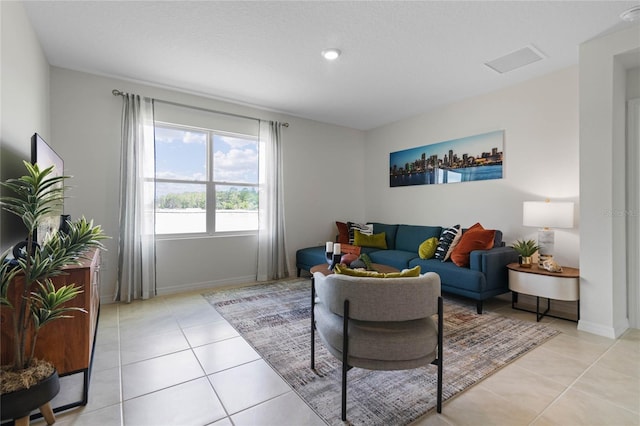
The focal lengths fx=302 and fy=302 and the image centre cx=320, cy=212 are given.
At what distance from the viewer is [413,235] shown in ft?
15.0

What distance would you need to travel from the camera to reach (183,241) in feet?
13.3

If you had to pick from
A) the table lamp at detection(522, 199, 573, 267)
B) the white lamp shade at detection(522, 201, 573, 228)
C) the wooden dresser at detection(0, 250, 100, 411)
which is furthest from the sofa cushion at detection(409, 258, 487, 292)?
the wooden dresser at detection(0, 250, 100, 411)

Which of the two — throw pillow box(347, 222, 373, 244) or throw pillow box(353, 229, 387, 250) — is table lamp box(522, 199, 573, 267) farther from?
throw pillow box(347, 222, 373, 244)

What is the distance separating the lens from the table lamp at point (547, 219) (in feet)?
9.61

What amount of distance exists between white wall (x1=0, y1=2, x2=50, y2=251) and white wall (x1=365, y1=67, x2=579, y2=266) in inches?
182

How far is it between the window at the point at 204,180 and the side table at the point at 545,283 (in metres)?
3.44

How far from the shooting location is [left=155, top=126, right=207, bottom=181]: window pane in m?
3.93

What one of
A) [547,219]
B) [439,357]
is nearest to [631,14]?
[547,219]

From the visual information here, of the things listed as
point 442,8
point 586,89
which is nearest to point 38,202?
point 442,8

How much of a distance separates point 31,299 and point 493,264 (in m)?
3.75

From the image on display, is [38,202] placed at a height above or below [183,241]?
above

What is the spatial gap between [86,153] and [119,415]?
299 cm

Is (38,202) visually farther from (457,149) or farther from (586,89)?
(457,149)

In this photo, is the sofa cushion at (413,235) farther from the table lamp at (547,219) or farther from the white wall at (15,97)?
the white wall at (15,97)
